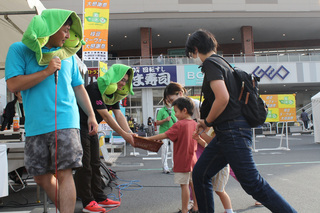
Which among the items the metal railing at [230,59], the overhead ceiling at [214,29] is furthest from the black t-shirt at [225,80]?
the overhead ceiling at [214,29]

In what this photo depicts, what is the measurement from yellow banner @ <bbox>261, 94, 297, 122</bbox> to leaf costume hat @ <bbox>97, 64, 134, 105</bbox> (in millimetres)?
8449

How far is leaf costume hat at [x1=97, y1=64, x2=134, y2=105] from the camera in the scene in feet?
11.1

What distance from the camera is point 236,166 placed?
84.2 inches

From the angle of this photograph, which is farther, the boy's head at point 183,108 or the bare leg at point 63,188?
the boy's head at point 183,108

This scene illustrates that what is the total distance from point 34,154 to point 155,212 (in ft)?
6.27

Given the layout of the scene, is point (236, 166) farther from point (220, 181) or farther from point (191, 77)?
point (191, 77)

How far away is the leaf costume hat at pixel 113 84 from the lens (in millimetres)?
3379

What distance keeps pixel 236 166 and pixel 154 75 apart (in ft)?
69.3

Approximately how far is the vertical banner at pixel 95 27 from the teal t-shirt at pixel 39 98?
8.13m

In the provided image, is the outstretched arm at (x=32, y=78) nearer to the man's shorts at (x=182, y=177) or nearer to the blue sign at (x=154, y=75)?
the man's shorts at (x=182, y=177)

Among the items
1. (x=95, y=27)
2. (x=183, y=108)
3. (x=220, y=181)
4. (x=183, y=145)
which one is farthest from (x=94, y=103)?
(x=95, y=27)

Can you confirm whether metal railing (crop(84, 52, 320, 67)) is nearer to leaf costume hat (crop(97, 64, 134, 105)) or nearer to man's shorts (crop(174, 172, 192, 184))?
leaf costume hat (crop(97, 64, 134, 105))

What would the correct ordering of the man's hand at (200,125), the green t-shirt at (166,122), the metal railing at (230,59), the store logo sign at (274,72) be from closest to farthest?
the man's hand at (200,125), the green t-shirt at (166,122), the metal railing at (230,59), the store logo sign at (274,72)

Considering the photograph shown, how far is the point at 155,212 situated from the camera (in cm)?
338
